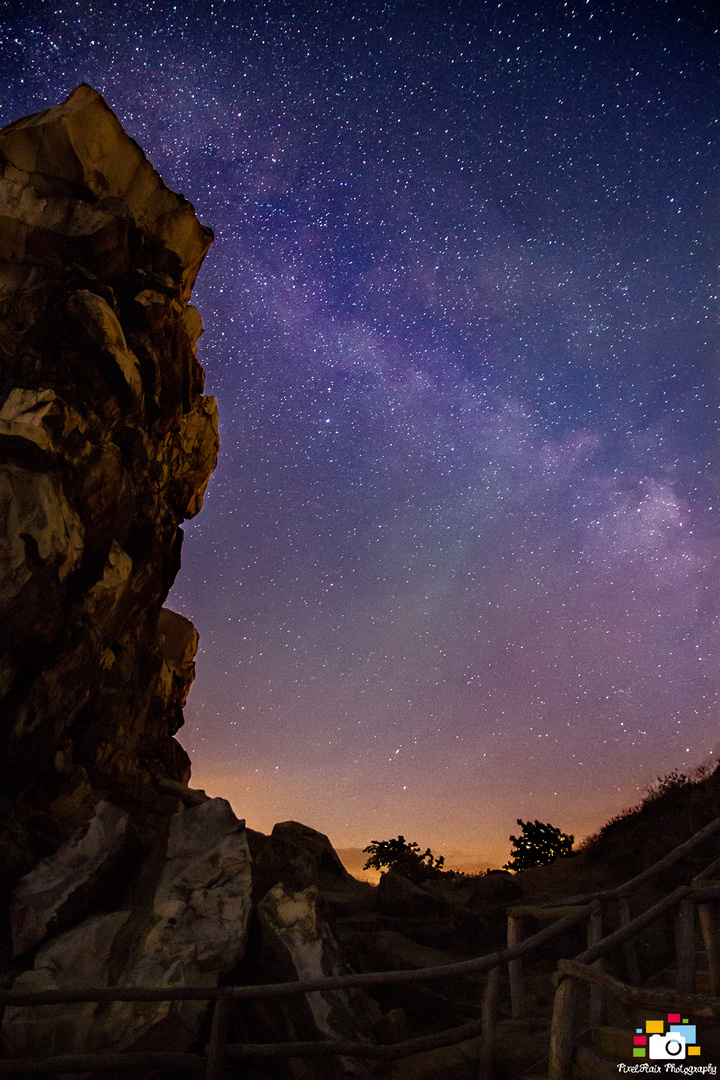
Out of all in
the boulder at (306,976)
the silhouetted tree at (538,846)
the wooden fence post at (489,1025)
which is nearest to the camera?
the wooden fence post at (489,1025)

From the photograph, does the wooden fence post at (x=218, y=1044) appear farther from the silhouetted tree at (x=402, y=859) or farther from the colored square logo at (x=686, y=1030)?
the silhouetted tree at (x=402, y=859)

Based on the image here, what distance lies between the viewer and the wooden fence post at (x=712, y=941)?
19.4ft

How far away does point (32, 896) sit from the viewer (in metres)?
9.76

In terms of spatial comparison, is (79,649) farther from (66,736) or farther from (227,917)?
(227,917)

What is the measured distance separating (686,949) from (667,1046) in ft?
5.28

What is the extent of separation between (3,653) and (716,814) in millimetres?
20916

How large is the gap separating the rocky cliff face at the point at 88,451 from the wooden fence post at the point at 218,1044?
9.14m

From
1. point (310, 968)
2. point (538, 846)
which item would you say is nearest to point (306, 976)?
point (310, 968)

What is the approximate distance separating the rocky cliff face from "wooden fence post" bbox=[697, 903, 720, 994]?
497 inches

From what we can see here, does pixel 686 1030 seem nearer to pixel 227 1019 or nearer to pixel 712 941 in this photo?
pixel 712 941

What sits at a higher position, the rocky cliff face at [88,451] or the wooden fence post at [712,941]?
the rocky cliff face at [88,451]

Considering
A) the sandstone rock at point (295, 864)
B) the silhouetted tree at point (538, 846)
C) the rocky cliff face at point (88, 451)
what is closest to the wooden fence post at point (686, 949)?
the sandstone rock at point (295, 864)

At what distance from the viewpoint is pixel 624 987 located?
14.7 feet

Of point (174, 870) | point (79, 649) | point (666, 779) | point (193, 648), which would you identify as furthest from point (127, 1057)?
point (193, 648)
